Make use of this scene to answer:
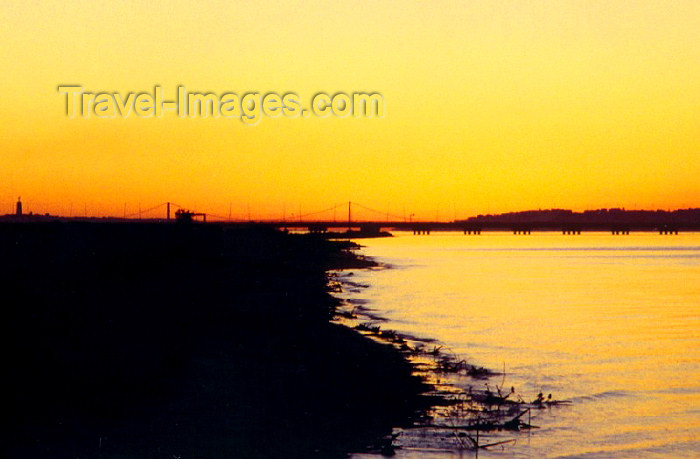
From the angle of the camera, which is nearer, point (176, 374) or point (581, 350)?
point (176, 374)

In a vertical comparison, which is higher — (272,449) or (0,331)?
(0,331)

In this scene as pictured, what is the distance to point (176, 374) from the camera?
56.9ft

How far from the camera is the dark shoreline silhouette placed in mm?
13328

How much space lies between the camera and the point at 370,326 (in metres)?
32.0

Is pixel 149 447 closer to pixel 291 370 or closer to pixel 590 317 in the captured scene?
pixel 291 370

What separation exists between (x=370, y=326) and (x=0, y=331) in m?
16.5

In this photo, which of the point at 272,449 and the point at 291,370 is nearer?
the point at 272,449

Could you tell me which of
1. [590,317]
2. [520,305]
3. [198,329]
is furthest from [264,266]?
[198,329]

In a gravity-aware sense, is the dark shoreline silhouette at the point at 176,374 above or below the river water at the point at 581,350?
above

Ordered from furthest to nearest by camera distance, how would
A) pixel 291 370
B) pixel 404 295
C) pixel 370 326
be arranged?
pixel 404 295, pixel 370 326, pixel 291 370

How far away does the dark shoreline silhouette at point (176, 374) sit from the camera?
525 inches

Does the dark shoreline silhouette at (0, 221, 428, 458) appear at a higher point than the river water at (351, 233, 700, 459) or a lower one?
higher

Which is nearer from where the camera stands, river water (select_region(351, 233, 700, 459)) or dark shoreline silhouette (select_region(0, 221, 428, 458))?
dark shoreline silhouette (select_region(0, 221, 428, 458))

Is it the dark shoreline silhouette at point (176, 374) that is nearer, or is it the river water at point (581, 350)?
the dark shoreline silhouette at point (176, 374)
